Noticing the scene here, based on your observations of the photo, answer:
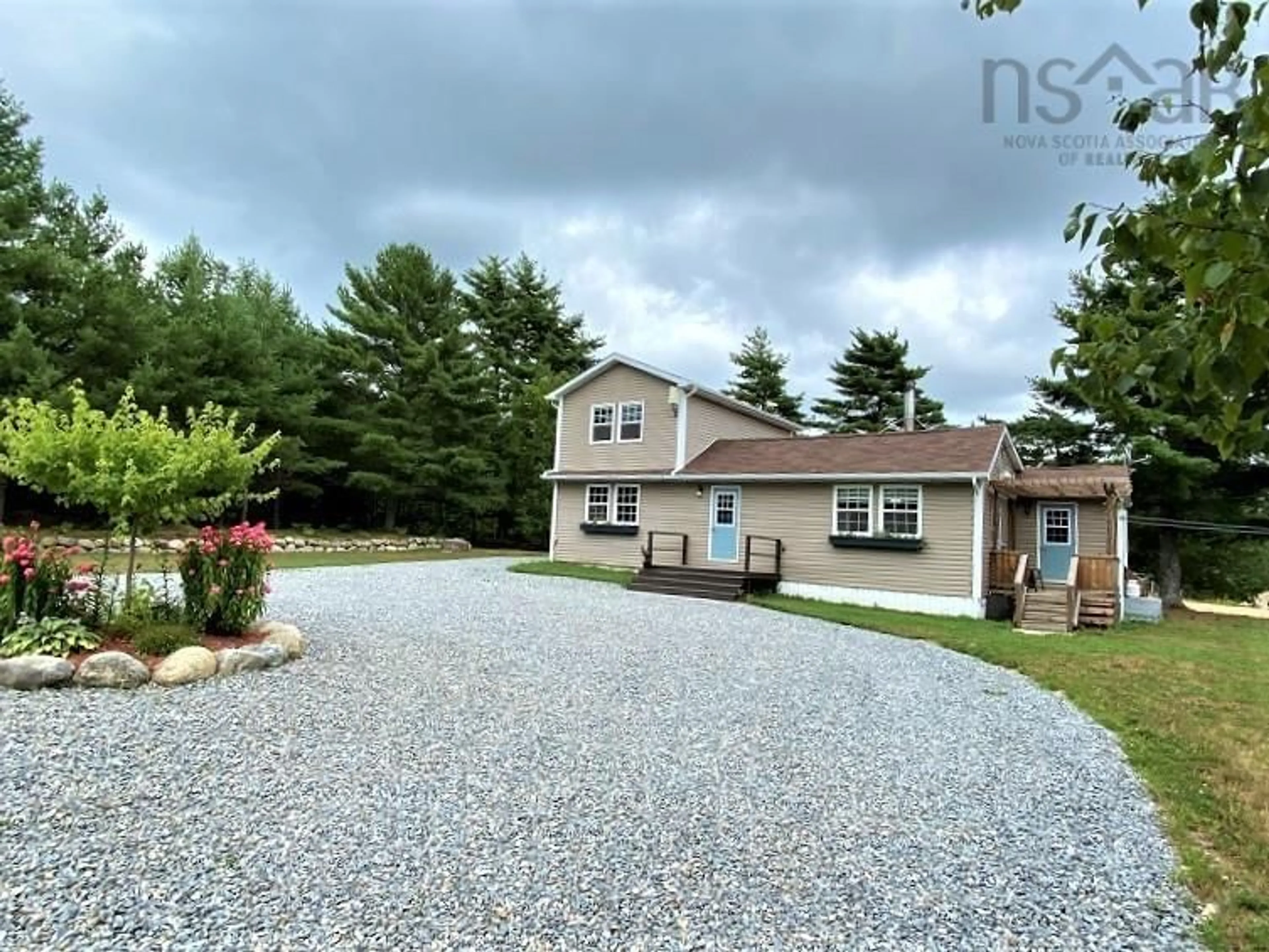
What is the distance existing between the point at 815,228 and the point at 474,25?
23.7 feet

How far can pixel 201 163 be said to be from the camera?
12.5 m

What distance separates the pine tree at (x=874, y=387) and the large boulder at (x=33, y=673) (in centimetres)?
2800

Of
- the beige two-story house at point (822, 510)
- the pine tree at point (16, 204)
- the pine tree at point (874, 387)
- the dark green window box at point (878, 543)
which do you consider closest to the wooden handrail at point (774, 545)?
the beige two-story house at point (822, 510)

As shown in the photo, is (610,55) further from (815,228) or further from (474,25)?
(815,228)

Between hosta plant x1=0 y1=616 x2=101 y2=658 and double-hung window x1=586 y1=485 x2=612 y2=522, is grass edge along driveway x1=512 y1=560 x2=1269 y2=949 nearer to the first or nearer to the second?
double-hung window x1=586 y1=485 x2=612 y2=522

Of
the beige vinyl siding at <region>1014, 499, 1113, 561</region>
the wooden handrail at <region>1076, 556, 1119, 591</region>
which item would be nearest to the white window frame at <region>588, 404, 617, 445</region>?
the beige vinyl siding at <region>1014, 499, 1113, 561</region>

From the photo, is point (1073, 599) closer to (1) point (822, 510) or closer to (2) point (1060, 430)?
(1) point (822, 510)

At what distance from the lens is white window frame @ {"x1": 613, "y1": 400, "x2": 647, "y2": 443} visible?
1730 cm

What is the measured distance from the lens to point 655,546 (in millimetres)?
16375

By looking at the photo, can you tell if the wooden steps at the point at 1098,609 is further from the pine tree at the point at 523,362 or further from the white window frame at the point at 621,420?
the pine tree at the point at 523,362

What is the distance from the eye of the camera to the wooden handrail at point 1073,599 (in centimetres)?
1177

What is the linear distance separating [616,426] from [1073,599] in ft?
33.2

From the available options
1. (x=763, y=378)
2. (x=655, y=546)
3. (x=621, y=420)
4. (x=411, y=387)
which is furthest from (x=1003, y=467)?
(x=763, y=378)

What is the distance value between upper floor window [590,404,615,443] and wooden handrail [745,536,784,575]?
15.2 ft
